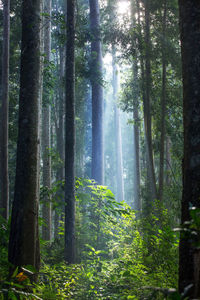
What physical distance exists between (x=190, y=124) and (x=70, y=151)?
5467mm

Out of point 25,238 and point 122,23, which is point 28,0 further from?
point 122,23

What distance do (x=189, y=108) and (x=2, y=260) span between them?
3455mm

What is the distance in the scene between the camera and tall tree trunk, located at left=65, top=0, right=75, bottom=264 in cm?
805

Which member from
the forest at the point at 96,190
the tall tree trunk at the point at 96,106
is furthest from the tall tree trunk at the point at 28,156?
the tall tree trunk at the point at 96,106

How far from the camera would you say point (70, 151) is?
8445 millimetres

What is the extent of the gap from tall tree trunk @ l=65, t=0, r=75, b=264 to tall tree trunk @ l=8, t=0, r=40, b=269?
106 inches

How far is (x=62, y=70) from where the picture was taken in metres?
22.5

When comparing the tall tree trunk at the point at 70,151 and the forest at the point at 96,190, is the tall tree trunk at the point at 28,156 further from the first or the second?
the tall tree trunk at the point at 70,151

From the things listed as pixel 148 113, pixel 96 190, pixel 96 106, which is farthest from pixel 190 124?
pixel 96 106

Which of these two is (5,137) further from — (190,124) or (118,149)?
(118,149)

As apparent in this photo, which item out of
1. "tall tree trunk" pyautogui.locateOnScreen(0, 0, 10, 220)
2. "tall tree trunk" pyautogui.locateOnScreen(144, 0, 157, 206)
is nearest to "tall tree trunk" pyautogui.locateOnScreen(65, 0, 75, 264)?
"tall tree trunk" pyautogui.locateOnScreen(144, 0, 157, 206)

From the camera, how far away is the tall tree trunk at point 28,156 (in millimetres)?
4777

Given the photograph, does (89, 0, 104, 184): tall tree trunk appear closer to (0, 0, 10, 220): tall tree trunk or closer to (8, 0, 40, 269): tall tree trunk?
(0, 0, 10, 220): tall tree trunk

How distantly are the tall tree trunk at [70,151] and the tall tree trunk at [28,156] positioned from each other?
2.70 metres
